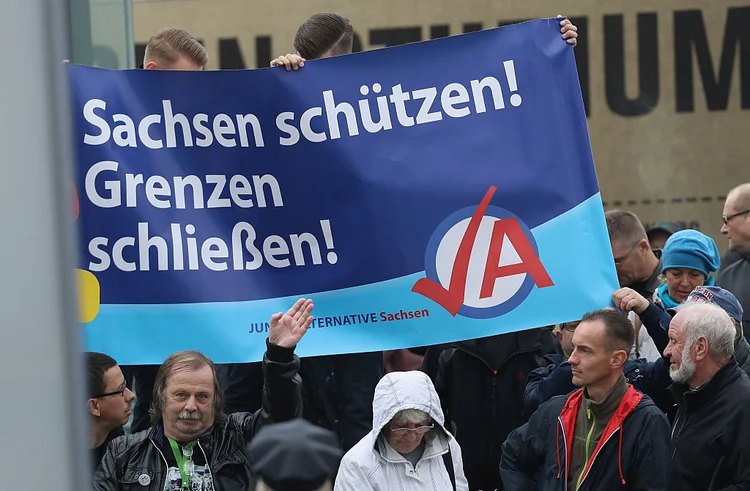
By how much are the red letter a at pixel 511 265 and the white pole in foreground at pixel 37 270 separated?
3671 millimetres

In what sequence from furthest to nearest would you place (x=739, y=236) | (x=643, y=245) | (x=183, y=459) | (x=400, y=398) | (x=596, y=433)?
1. (x=739, y=236)
2. (x=643, y=245)
3. (x=596, y=433)
4. (x=400, y=398)
5. (x=183, y=459)

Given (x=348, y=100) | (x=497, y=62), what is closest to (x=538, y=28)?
(x=497, y=62)

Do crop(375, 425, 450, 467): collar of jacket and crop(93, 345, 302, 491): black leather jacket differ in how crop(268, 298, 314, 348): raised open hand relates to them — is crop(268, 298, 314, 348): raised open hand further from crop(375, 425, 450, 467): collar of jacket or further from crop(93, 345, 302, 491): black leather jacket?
crop(375, 425, 450, 467): collar of jacket

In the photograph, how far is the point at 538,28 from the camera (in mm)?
5137

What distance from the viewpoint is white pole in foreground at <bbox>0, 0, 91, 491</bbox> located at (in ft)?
4.08

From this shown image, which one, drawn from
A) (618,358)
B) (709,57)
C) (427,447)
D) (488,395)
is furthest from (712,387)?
(709,57)

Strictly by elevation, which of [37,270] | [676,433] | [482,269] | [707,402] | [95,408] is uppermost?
[482,269]

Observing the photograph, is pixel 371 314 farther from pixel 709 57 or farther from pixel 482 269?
pixel 709 57

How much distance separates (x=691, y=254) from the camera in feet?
17.8

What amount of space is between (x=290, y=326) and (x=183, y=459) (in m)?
0.57

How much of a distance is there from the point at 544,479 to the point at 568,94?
5.17 ft

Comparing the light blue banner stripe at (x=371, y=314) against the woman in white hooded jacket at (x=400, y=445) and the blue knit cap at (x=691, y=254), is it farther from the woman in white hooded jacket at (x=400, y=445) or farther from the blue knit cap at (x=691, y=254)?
the blue knit cap at (x=691, y=254)

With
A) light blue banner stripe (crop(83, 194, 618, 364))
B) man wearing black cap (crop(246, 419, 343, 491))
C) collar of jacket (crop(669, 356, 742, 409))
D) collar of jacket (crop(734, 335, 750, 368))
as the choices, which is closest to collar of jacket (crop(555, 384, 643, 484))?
collar of jacket (crop(669, 356, 742, 409))

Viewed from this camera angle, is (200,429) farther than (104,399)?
No
